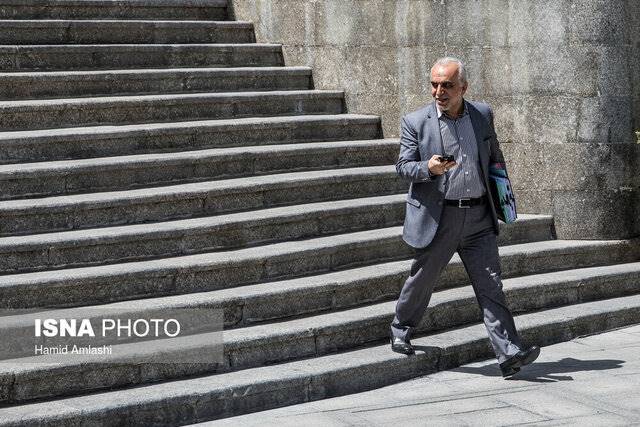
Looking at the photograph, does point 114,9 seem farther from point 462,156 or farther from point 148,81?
point 462,156

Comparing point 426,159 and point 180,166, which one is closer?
point 426,159

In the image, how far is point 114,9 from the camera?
36.4ft

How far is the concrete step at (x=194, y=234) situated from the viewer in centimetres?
752

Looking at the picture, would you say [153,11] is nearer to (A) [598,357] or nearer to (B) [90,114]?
(B) [90,114]

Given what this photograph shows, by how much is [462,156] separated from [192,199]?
2.14 m

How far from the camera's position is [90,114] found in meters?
9.34

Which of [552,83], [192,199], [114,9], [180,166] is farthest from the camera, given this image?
[114,9]

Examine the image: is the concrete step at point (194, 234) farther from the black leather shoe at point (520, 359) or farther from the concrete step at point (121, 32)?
the concrete step at point (121, 32)

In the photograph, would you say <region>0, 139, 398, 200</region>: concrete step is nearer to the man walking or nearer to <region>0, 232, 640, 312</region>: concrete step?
<region>0, 232, 640, 312</region>: concrete step

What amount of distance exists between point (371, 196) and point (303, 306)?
6.73 feet

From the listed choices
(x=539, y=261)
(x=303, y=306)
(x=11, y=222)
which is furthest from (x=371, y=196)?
(x=11, y=222)

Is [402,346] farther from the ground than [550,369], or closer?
farther from the ground

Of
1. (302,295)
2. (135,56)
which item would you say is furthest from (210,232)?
(135,56)

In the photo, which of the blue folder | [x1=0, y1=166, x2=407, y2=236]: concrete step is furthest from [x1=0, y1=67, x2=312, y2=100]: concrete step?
the blue folder
